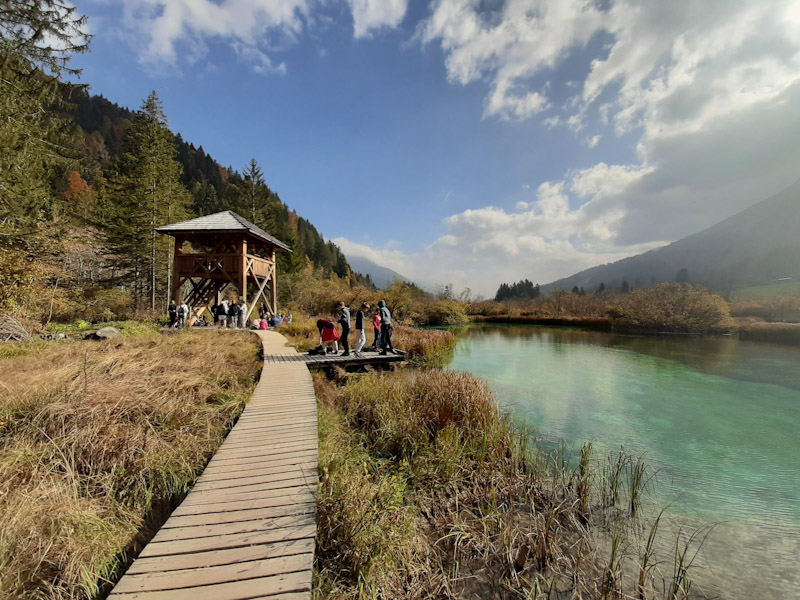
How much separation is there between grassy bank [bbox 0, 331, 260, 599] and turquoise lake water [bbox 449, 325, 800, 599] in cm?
547

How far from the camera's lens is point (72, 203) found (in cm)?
2688

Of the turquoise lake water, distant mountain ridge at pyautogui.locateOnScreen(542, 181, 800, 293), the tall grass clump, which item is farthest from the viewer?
distant mountain ridge at pyautogui.locateOnScreen(542, 181, 800, 293)

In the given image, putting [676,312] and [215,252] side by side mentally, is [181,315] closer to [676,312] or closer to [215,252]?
[215,252]

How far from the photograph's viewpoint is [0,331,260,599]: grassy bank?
7.68 feet

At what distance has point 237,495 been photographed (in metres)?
2.97

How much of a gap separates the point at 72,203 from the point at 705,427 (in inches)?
1633

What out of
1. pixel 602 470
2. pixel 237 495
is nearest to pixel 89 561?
pixel 237 495

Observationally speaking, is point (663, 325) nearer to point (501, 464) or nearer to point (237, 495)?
point (501, 464)

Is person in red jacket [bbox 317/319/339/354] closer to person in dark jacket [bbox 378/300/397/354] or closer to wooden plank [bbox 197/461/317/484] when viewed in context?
person in dark jacket [bbox 378/300/397/354]

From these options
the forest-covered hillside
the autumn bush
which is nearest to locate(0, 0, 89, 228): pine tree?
the forest-covered hillside

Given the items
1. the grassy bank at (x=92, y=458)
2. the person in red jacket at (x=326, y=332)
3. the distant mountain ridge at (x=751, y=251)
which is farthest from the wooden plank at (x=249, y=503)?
the distant mountain ridge at (x=751, y=251)

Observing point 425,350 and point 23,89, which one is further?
point 425,350

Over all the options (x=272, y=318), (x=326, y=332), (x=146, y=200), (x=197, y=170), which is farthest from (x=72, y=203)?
(x=197, y=170)

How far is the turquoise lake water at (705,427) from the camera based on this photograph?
141 inches
